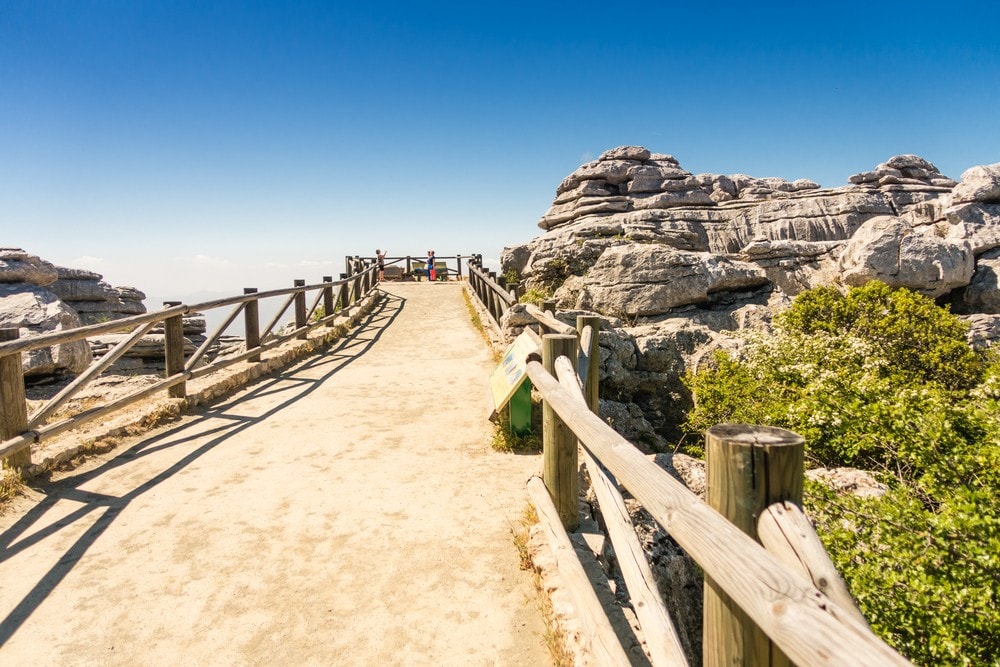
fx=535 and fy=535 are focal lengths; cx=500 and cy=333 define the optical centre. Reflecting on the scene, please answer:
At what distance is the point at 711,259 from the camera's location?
1375 centimetres

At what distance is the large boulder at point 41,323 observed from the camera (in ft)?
40.7

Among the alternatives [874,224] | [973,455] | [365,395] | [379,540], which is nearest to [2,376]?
[379,540]

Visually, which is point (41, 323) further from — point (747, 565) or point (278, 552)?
point (747, 565)

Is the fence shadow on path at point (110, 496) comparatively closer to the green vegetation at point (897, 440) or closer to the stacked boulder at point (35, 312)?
the green vegetation at point (897, 440)

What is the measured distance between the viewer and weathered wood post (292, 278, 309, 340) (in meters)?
10.5

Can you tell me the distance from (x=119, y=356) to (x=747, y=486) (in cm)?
641

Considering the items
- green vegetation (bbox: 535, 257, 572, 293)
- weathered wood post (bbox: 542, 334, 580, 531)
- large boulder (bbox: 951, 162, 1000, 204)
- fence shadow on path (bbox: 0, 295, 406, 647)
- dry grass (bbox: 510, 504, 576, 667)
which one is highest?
large boulder (bbox: 951, 162, 1000, 204)

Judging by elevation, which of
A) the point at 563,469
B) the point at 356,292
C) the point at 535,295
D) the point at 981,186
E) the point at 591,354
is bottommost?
the point at 563,469

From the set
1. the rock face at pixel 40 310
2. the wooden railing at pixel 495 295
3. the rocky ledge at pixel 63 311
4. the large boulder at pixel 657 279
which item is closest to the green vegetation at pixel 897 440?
the large boulder at pixel 657 279

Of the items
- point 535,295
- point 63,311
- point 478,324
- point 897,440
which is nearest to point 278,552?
point 897,440

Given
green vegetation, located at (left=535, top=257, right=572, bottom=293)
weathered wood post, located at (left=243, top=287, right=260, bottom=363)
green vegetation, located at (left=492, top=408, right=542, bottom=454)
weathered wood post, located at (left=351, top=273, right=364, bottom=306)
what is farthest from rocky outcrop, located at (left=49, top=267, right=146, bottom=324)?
green vegetation, located at (left=492, top=408, right=542, bottom=454)

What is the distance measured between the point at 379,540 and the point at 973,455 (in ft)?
15.0

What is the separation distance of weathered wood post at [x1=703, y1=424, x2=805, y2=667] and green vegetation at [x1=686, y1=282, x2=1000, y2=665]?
6.69 ft

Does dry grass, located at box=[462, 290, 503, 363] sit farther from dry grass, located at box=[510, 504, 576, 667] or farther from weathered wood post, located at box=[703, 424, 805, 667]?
weathered wood post, located at box=[703, 424, 805, 667]
